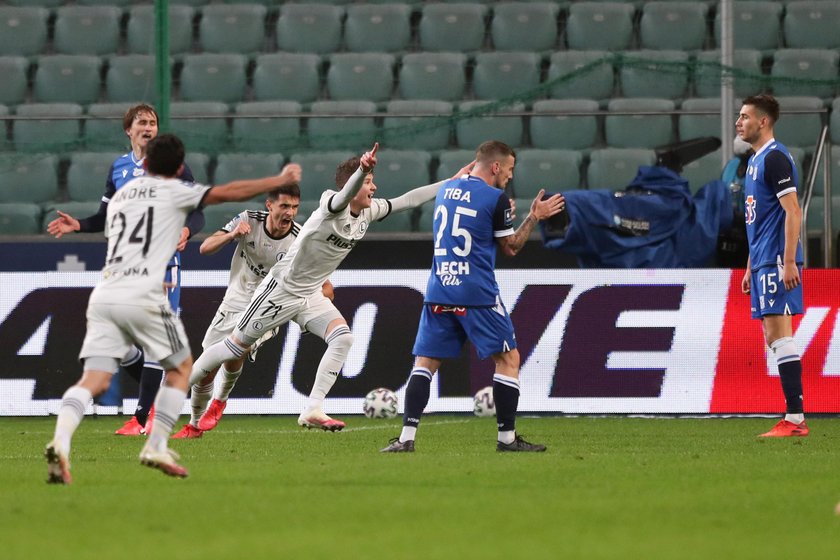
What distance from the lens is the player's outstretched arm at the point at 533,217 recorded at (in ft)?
26.7

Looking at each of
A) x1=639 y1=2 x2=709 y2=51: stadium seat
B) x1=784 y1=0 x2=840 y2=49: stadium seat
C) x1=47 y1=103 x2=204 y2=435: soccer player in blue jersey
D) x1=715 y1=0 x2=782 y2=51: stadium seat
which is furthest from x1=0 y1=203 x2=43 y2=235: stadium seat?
x1=784 y1=0 x2=840 y2=49: stadium seat

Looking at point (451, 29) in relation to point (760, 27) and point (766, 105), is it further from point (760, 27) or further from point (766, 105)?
point (766, 105)

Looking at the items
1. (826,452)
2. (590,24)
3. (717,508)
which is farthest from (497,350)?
(590,24)

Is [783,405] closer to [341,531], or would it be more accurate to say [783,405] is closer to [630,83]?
[630,83]

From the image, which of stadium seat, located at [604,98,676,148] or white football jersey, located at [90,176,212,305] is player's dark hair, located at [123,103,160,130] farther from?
stadium seat, located at [604,98,676,148]

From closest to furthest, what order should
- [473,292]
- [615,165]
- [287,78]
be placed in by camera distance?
[473,292], [615,165], [287,78]

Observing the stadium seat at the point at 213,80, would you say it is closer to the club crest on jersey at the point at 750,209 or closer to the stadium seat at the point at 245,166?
the stadium seat at the point at 245,166

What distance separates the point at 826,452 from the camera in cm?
850

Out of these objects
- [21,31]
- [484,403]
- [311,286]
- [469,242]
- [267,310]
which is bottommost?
[484,403]

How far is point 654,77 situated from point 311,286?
572cm

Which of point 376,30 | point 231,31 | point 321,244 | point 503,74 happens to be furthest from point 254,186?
point 231,31

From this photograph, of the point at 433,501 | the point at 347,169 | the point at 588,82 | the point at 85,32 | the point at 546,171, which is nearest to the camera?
the point at 433,501

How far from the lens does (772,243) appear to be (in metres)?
9.70

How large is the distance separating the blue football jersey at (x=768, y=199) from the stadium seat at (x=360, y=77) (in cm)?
681
